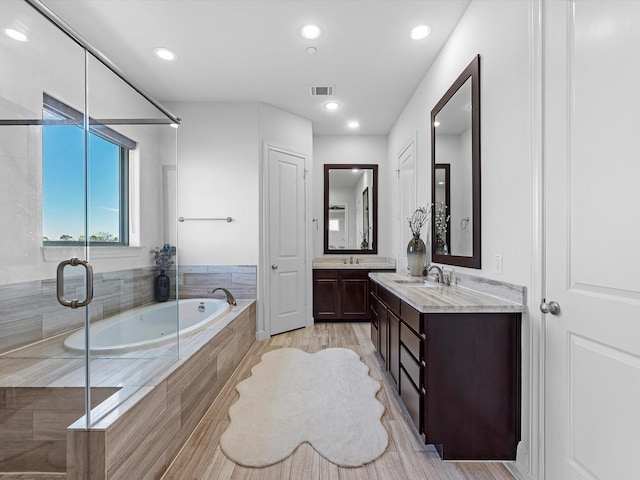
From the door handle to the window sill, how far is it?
2.13 meters

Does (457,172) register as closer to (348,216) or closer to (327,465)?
(327,465)

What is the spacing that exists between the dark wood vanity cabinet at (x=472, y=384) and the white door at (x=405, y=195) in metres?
1.97

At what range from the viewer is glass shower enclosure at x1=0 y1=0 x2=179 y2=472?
57.2 inches

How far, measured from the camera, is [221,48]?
2.70 metres

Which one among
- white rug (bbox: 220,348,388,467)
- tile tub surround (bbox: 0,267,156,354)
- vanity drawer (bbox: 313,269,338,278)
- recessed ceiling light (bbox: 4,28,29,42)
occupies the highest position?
recessed ceiling light (bbox: 4,28,29,42)

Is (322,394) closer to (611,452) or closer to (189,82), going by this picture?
(611,452)

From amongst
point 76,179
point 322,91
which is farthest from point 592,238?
point 322,91

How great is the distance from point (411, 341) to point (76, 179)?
6.53 ft

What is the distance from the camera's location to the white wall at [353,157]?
4930 millimetres

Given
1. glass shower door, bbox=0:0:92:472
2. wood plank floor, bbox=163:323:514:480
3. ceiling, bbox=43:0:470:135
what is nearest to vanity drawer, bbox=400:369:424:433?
wood plank floor, bbox=163:323:514:480

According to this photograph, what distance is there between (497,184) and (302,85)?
91.9 inches

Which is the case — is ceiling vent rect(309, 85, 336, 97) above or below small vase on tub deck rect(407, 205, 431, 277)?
above

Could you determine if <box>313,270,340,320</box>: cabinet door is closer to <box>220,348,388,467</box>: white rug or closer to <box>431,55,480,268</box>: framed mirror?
<box>220,348,388,467</box>: white rug

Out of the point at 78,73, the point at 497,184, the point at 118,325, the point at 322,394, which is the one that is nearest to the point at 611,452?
the point at 497,184
